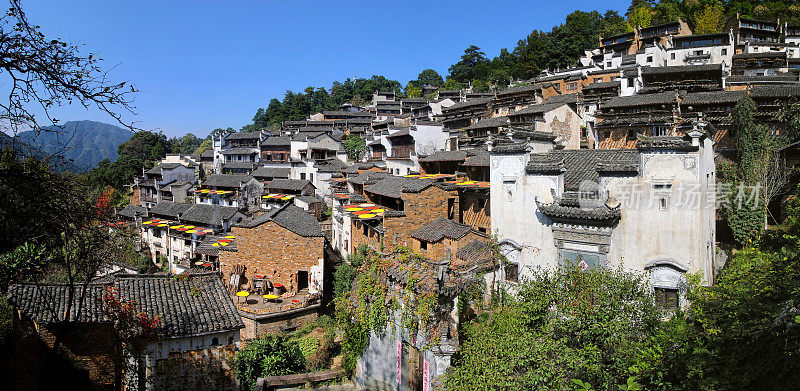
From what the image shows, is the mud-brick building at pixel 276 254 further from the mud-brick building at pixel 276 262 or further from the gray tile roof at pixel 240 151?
the gray tile roof at pixel 240 151

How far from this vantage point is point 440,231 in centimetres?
1817

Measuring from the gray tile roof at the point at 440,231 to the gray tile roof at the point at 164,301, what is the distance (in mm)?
8252

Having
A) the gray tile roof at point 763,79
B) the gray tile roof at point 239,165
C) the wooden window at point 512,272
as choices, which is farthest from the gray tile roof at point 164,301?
the gray tile roof at point 239,165

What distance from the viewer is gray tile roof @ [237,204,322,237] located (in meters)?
20.8

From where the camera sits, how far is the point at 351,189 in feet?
102

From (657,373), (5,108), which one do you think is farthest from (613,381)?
(5,108)

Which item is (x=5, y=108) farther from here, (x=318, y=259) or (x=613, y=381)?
(x=318, y=259)

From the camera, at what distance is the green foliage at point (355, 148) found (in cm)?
4462

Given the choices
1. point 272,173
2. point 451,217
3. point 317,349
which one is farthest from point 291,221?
point 272,173

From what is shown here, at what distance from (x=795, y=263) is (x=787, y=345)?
5.49ft

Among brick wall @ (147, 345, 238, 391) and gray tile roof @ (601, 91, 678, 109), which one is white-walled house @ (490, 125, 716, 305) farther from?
gray tile roof @ (601, 91, 678, 109)

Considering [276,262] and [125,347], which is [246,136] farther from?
[125,347]

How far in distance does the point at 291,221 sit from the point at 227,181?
1992 centimetres

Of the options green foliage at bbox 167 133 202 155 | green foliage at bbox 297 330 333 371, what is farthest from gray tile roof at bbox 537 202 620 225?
green foliage at bbox 167 133 202 155
